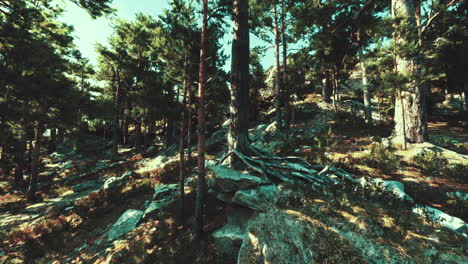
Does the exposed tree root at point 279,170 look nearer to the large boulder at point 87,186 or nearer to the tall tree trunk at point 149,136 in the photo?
the large boulder at point 87,186

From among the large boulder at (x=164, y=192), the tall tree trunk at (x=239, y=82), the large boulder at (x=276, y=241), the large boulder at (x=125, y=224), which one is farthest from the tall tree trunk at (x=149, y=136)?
the large boulder at (x=276, y=241)

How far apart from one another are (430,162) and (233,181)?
714 cm

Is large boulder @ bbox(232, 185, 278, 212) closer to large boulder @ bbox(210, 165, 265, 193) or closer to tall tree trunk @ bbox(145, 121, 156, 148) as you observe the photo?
large boulder @ bbox(210, 165, 265, 193)

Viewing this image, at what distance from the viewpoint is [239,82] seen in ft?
20.3

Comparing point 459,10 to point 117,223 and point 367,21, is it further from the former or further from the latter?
point 117,223

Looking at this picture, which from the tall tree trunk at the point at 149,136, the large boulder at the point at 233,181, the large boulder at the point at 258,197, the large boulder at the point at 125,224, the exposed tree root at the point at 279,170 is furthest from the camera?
the tall tree trunk at the point at 149,136

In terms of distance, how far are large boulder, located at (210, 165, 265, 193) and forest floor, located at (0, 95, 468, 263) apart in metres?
1.06

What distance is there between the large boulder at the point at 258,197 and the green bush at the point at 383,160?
4.35 meters

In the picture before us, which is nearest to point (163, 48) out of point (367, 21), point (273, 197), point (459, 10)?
point (273, 197)

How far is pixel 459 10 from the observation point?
13570mm

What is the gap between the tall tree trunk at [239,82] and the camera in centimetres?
620

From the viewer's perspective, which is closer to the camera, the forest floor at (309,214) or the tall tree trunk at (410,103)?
the forest floor at (309,214)

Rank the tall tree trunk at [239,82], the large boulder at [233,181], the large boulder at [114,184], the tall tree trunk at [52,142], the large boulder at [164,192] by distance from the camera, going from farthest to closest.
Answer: the tall tree trunk at [52,142]
the large boulder at [114,184]
the large boulder at [164,192]
the tall tree trunk at [239,82]
the large boulder at [233,181]

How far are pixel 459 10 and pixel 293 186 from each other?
2105 cm
